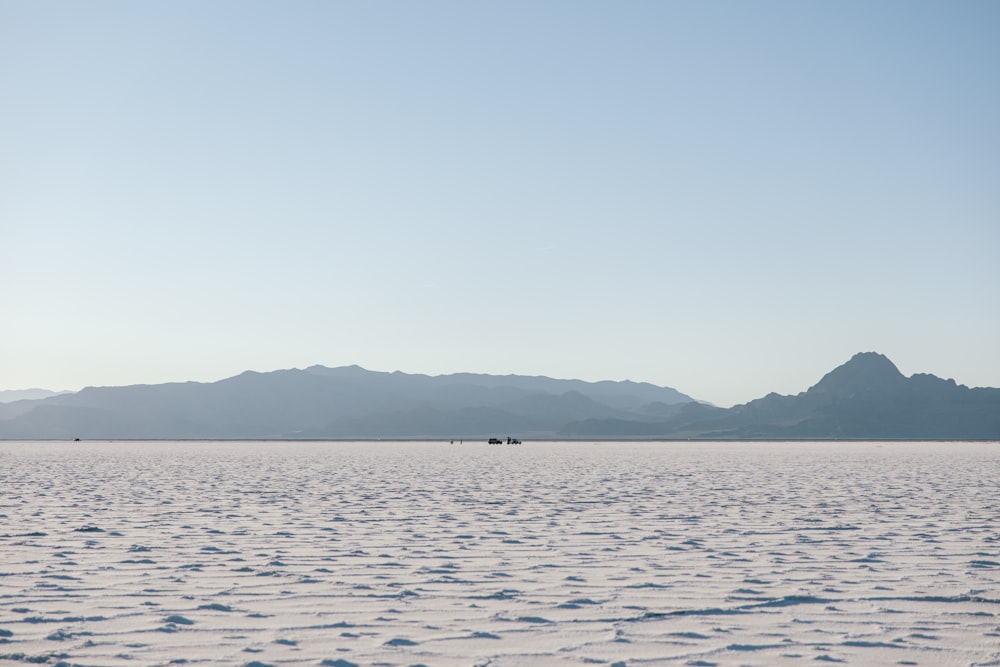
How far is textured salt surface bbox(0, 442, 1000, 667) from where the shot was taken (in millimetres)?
8258

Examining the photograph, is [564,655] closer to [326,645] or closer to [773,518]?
[326,645]

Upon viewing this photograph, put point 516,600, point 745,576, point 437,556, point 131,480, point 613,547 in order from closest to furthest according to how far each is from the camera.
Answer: point 516,600
point 745,576
point 437,556
point 613,547
point 131,480

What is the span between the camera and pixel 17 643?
8422 mm

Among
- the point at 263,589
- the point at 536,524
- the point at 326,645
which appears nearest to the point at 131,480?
the point at 536,524

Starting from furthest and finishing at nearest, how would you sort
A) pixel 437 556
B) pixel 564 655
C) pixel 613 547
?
1. pixel 613 547
2. pixel 437 556
3. pixel 564 655

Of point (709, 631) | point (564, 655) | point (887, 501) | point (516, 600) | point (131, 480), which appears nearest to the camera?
point (564, 655)

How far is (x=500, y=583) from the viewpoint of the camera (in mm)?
11609

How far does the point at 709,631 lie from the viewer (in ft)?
29.2

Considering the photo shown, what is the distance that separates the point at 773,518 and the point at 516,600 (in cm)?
1068

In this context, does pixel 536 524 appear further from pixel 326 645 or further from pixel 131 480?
pixel 131 480

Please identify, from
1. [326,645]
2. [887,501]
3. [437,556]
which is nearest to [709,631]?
[326,645]

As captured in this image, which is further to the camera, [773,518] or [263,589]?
[773,518]

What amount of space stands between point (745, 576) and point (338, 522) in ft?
30.2

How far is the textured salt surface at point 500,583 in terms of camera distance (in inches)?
325
